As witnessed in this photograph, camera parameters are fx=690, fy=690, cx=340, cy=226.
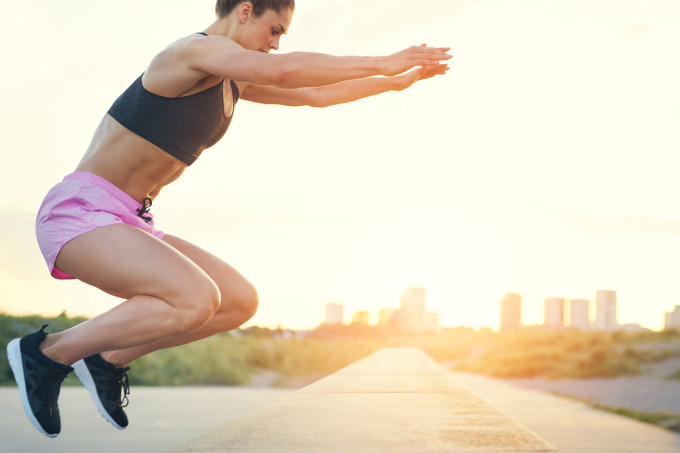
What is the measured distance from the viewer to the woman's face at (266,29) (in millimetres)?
1969

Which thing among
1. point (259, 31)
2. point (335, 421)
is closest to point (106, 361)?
point (335, 421)

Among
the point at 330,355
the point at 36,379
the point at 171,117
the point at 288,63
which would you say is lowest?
the point at 330,355

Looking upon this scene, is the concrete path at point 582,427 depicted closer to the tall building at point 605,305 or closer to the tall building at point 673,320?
the tall building at point 673,320

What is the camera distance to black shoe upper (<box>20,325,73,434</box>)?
6.38 feet

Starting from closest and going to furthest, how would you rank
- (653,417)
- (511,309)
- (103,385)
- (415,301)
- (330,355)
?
(103,385)
(653,417)
(330,355)
(415,301)
(511,309)

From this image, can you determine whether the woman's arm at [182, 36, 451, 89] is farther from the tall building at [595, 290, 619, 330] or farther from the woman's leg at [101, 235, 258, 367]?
the tall building at [595, 290, 619, 330]

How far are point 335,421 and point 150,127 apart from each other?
1.02m

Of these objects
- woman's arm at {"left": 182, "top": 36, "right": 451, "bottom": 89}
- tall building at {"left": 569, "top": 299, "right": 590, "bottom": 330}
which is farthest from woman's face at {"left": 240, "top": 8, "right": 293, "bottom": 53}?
tall building at {"left": 569, "top": 299, "right": 590, "bottom": 330}

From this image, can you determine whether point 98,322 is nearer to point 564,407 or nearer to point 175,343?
point 175,343

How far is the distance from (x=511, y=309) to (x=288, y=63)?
6009cm

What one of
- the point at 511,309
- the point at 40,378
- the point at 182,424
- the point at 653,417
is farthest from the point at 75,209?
the point at 511,309

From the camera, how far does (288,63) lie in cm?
186

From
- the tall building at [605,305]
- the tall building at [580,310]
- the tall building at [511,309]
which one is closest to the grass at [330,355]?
the tall building at [605,305]

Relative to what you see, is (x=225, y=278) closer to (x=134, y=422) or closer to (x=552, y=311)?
(x=134, y=422)
